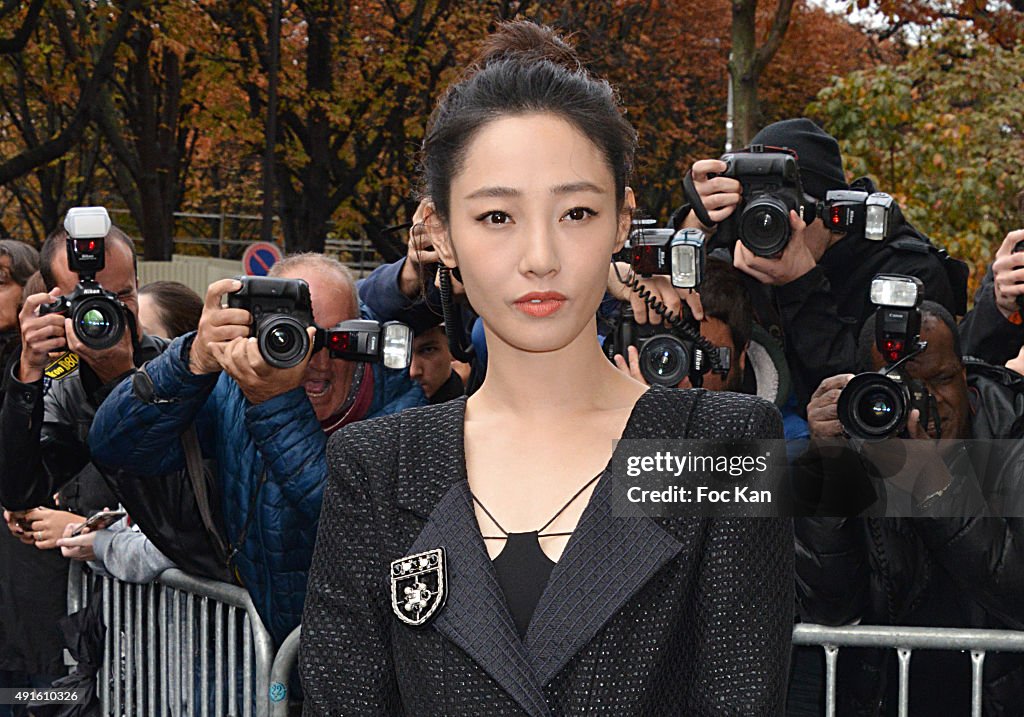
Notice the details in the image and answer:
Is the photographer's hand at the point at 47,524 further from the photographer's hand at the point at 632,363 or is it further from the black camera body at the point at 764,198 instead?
the black camera body at the point at 764,198

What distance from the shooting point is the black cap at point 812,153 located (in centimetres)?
456

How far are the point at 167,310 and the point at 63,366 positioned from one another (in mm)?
769

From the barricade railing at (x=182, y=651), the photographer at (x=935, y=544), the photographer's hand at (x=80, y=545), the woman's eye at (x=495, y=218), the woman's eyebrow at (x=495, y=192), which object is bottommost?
the barricade railing at (x=182, y=651)

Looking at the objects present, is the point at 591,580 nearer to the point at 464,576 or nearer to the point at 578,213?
the point at 464,576

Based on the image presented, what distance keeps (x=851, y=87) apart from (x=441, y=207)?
591 inches

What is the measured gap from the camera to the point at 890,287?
3.54 meters

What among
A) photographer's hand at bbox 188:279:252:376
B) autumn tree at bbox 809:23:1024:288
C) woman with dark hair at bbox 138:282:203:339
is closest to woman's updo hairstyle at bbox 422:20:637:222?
photographer's hand at bbox 188:279:252:376

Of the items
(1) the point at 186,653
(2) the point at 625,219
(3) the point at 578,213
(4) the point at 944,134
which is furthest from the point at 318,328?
(4) the point at 944,134

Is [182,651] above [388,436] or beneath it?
beneath

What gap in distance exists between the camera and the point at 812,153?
15.0 ft

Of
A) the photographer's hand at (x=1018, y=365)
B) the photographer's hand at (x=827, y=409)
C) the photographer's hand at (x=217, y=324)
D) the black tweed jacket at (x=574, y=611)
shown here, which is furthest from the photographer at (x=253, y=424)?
the photographer's hand at (x=1018, y=365)

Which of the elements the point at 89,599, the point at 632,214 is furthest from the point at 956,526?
the point at 89,599

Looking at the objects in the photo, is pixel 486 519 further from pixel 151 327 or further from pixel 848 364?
pixel 151 327

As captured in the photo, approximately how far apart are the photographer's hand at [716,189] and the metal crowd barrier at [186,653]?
164cm
